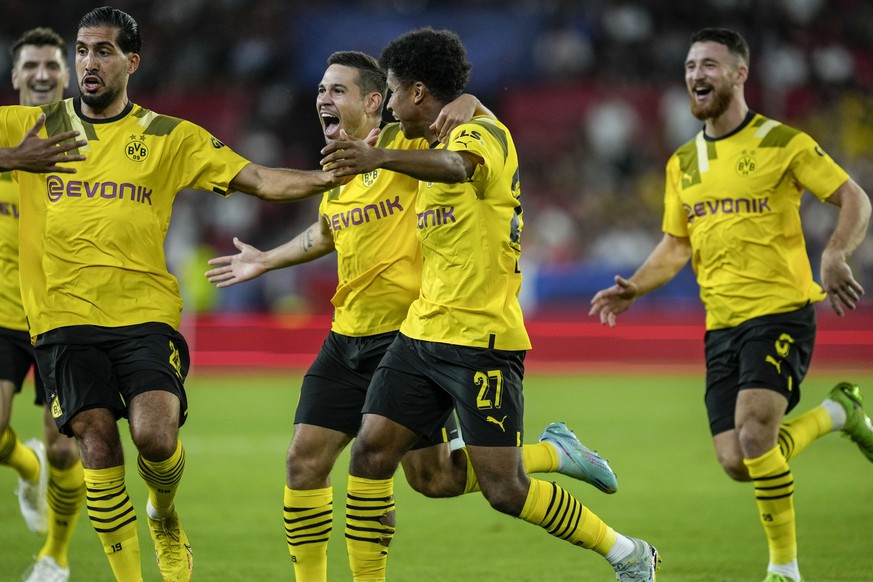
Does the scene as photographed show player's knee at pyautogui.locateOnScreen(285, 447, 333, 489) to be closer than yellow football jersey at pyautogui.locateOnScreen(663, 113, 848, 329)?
Yes

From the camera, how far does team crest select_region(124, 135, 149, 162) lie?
233 inches

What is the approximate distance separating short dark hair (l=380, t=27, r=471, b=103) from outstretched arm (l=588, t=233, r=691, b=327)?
1773mm

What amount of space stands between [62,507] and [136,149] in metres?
2.23

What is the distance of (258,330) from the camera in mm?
19062

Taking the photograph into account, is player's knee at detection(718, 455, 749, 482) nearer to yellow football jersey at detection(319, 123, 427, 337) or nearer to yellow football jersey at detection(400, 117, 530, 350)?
yellow football jersey at detection(400, 117, 530, 350)

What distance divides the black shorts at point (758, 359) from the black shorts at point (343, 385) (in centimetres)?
167

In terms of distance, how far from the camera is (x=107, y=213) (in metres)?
5.82

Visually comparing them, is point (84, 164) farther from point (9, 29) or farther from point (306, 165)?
point (9, 29)

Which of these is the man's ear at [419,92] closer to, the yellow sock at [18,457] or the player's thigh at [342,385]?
the player's thigh at [342,385]

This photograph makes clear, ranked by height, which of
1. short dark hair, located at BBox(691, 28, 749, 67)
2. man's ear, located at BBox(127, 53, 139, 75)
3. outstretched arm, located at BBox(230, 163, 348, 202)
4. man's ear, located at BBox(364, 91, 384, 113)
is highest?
short dark hair, located at BBox(691, 28, 749, 67)

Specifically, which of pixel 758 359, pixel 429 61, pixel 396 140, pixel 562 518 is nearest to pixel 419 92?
pixel 429 61

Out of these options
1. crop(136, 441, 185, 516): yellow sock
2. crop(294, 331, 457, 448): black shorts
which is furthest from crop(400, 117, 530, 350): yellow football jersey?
crop(136, 441, 185, 516): yellow sock

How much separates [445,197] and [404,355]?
0.76m

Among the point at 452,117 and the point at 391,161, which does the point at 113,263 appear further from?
the point at 452,117
